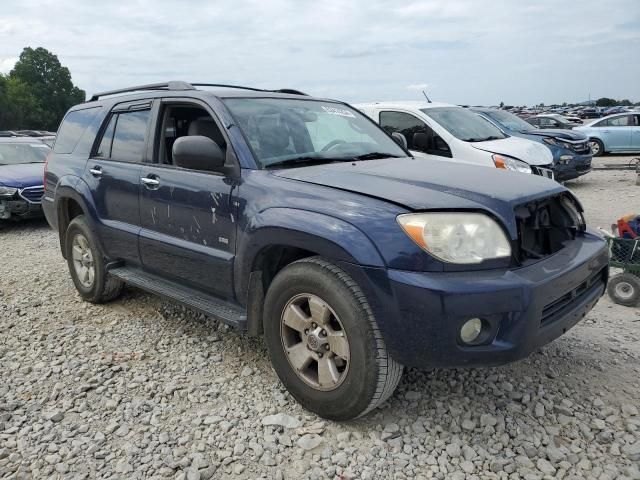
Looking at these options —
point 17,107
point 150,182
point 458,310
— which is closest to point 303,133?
point 150,182

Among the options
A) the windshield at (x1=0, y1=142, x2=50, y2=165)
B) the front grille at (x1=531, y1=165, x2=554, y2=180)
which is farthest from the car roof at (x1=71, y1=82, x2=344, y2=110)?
the windshield at (x1=0, y1=142, x2=50, y2=165)

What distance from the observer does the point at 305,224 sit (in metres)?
2.69

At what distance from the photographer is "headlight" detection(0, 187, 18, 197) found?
841 cm

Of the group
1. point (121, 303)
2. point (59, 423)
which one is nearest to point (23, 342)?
point (121, 303)

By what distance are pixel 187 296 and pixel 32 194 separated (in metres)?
6.37

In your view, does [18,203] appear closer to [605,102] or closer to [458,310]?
[458,310]

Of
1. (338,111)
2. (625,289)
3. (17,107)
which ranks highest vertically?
(17,107)

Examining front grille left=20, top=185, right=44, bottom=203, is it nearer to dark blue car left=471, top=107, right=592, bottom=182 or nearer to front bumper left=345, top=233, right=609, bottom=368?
front bumper left=345, top=233, right=609, bottom=368

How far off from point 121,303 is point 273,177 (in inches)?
96.9

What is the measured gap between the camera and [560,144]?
432 inches

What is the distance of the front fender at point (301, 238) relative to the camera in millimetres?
2482

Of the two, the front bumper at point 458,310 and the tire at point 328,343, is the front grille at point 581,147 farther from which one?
the tire at point 328,343

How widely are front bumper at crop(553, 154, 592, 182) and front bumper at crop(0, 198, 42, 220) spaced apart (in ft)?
31.0

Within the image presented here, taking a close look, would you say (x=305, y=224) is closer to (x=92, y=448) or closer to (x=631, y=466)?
(x=92, y=448)
